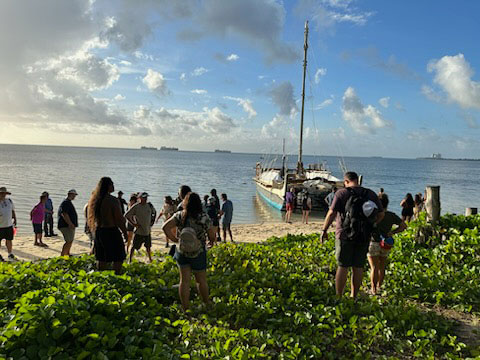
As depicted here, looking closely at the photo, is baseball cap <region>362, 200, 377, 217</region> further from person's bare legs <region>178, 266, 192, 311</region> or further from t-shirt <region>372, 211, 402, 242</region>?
person's bare legs <region>178, 266, 192, 311</region>

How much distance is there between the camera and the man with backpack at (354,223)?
5309 millimetres

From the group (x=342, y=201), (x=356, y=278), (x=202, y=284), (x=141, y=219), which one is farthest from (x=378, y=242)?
(x=141, y=219)

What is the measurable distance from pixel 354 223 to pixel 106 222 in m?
3.82

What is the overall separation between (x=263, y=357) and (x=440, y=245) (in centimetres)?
556

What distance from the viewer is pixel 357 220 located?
5.31m

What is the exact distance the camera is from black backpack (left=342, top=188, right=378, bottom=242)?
209 inches

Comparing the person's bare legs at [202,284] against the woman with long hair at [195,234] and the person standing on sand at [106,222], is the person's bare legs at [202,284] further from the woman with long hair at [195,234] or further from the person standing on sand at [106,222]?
the person standing on sand at [106,222]

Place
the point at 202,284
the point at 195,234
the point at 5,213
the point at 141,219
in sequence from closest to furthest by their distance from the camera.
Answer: the point at 195,234
the point at 202,284
the point at 141,219
the point at 5,213

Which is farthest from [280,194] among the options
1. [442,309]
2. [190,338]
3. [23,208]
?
[190,338]

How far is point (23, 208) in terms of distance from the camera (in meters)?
24.5

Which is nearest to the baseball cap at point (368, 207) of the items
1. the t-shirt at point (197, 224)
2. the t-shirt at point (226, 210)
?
the t-shirt at point (197, 224)

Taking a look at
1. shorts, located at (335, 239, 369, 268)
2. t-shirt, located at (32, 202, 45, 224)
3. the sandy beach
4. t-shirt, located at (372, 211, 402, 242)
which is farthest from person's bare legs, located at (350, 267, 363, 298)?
t-shirt, located at (32, 202, 45, 224)

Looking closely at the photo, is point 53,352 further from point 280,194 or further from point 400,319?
point 280,194

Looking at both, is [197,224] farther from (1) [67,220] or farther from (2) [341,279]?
(1) [67,220]
